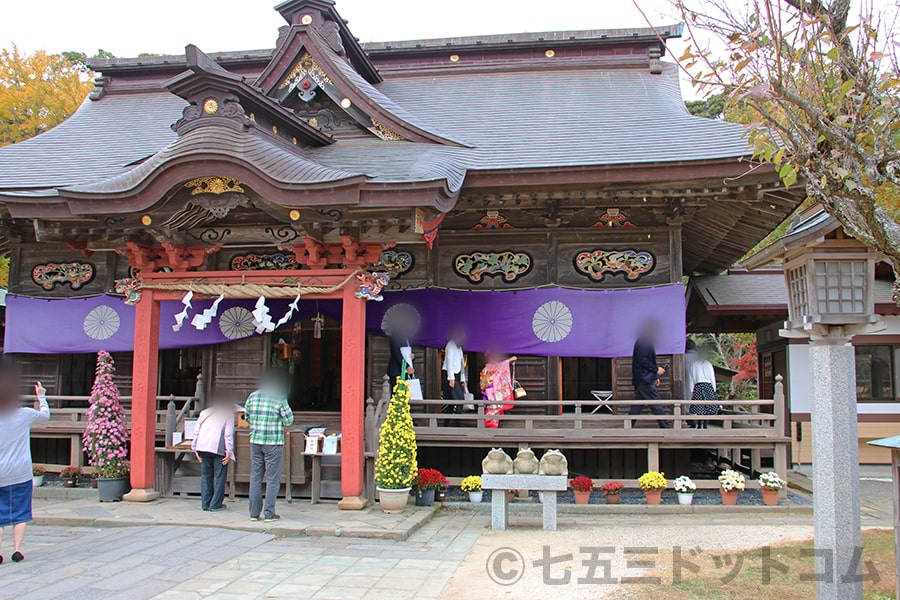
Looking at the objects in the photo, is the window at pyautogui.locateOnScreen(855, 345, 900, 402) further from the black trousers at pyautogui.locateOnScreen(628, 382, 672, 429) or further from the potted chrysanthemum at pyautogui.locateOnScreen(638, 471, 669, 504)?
the potted chrysanthemum at pyautogui.locateOnScreen(638, 471, 669, 504)

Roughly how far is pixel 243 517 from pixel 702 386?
7.30m

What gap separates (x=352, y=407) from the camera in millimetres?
9453

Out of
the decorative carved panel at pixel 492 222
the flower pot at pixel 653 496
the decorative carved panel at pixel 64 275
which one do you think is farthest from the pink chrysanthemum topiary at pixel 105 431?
the flower pot at pixel 653 496

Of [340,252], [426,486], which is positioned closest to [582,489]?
[426,486]

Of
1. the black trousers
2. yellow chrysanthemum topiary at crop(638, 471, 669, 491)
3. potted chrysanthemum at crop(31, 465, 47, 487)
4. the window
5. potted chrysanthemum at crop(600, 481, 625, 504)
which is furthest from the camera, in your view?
the window

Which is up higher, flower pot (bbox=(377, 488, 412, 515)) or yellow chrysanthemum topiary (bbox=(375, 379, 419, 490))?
yellow chrysanthemum topiary (bbox=(375, 379, 419, 490))

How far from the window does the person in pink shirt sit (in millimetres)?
12735

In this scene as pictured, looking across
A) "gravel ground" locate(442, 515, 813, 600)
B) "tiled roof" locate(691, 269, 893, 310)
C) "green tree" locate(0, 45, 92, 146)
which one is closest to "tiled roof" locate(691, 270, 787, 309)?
"tiled roof" locate(691, 269, 893, 310)

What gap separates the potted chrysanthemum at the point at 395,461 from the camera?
29.8ft

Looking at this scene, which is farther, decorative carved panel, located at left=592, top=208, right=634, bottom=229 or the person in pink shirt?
decorative carved panel, located at left=592, top=208, right=634, bottom=229

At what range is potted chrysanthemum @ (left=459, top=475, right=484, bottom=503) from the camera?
10211 millimetres

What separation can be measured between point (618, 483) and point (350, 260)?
16.6 feet

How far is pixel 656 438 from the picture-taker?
10.3 meters

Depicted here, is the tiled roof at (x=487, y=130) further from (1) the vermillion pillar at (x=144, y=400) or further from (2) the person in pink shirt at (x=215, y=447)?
(2) the person in pink shirt at (x=215, y=447)
